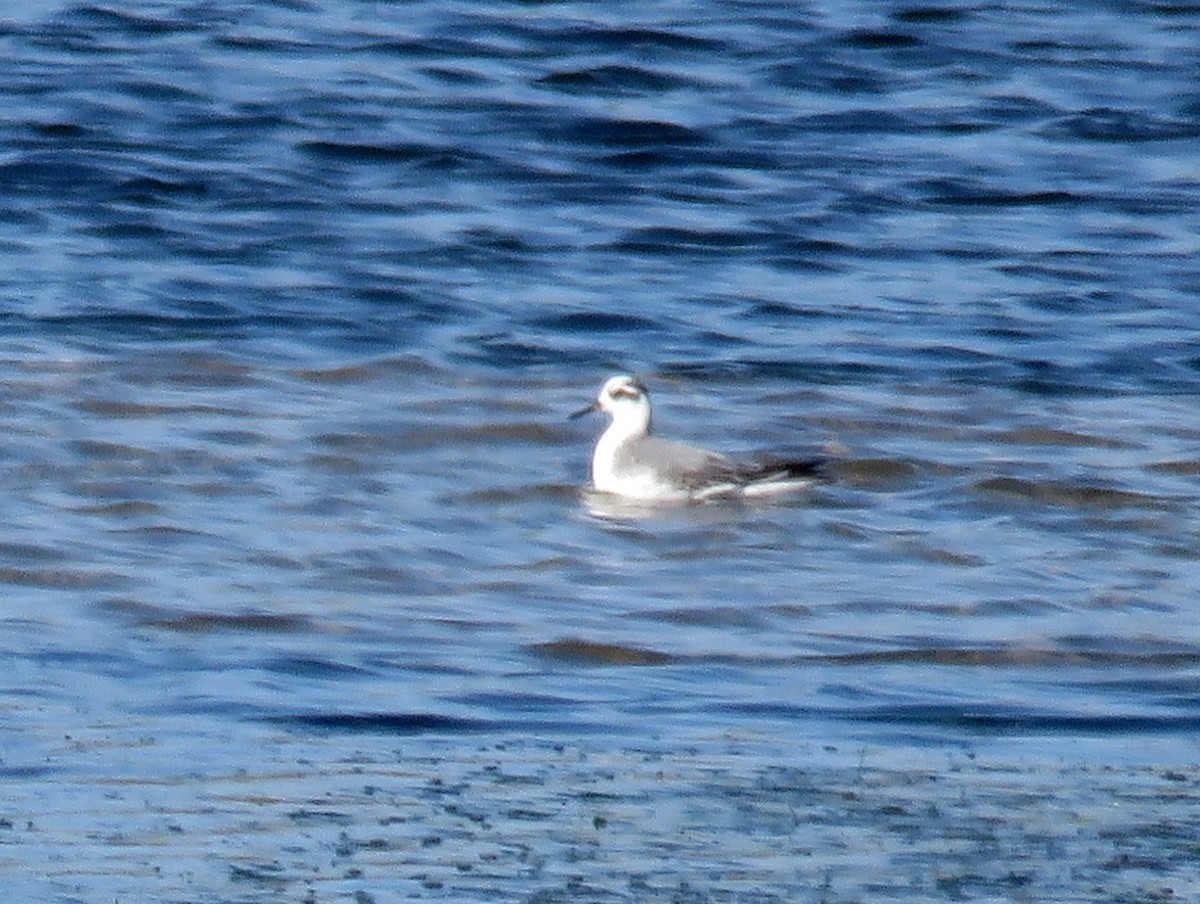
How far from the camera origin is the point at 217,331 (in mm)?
13164

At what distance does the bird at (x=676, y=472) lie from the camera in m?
10.9

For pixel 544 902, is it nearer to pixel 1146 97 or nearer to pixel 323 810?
pixel 323 810

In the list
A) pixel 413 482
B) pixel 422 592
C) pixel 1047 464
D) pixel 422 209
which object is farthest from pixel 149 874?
pixel 422 209

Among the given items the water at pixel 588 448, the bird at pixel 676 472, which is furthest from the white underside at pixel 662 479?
the water at pixel 588 448

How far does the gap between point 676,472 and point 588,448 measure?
97cm

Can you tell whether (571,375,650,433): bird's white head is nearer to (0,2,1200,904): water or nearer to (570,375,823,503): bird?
(570,375,823,503): bird

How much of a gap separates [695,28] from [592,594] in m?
11.9

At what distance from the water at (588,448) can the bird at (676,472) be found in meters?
0.13

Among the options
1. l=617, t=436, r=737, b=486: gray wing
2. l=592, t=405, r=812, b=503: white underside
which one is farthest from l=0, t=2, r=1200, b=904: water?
l=617, t=436, r=737, b=486: gray wing

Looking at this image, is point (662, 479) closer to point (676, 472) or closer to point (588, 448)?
point (676, 472)

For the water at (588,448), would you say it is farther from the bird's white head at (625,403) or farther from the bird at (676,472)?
the bird's white head at (625,403)

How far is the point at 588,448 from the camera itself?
472 inches

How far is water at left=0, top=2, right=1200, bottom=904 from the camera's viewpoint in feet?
20.1

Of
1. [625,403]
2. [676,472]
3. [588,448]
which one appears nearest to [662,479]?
[676,472]
